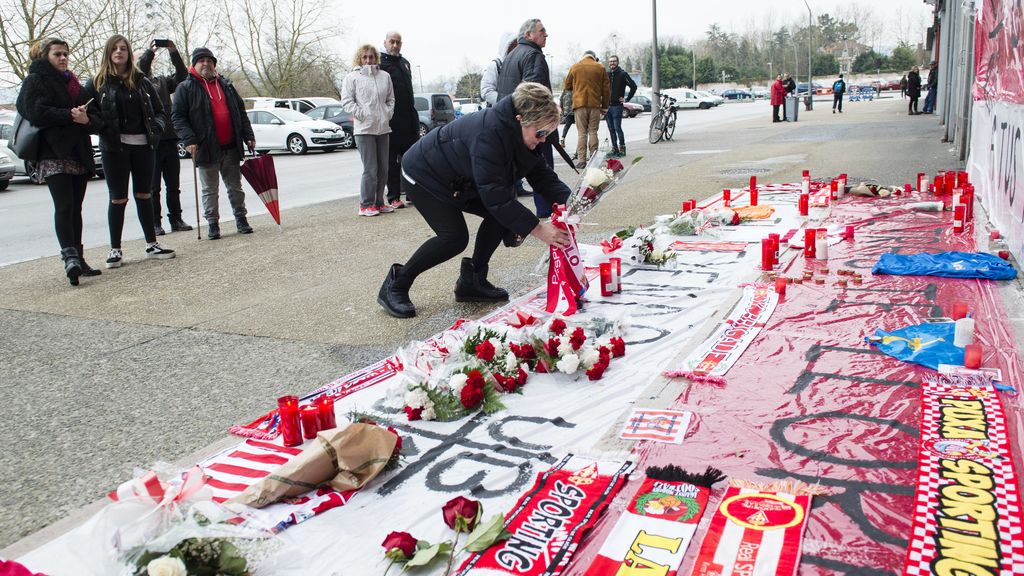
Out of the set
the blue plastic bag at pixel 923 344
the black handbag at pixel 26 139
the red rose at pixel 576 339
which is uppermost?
the black handbag at pixel 26 139

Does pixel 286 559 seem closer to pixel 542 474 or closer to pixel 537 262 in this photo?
pixel 542 474

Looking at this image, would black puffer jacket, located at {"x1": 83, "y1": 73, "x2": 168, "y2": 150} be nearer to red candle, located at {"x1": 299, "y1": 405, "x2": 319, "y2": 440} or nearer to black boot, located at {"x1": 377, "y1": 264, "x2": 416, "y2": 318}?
black boot, located at {"x1": 377, "y1": 264, "x2": 416, "y2": 318}

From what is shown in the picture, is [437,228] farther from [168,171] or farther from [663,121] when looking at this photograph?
[663,121]

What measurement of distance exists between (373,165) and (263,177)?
125cm

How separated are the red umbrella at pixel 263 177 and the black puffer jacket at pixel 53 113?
6.38 feet

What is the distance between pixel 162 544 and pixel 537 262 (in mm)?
4339

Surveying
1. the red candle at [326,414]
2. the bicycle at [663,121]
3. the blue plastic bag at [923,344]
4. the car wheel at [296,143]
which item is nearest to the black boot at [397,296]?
the red candle at [326,414]

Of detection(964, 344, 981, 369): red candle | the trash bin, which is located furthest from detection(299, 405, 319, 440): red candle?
the trash bin

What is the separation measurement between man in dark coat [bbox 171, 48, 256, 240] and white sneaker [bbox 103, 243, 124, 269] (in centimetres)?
124

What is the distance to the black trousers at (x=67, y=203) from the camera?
19.5ft

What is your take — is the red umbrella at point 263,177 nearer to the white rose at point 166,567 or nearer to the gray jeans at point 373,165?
the gray jeans at point 373,165

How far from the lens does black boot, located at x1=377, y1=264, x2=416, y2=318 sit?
4824mm

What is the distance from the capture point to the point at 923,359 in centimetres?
350

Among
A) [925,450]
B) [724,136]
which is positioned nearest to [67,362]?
[925,450]
